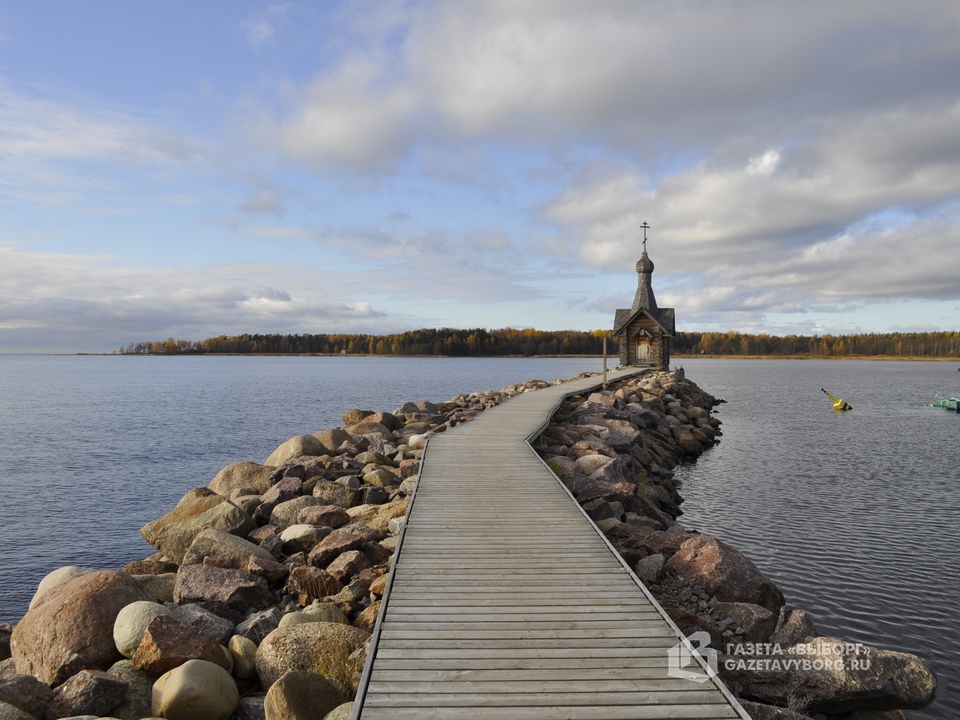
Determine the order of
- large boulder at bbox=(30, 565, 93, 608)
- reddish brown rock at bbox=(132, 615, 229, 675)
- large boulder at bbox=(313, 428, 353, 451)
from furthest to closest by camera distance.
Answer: large boulder at bbox=(313, 428, 353, 451)
large boulder at bbox=(30, 565, 93, 608)
reddish brown rock at bbox=(132, 615, 229, 675)

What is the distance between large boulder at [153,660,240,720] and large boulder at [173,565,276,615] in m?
1.95

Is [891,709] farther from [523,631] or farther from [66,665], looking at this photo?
[66,665]

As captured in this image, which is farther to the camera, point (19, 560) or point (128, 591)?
point (19, 560)

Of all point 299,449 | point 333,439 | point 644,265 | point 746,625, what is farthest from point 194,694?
point 644,265

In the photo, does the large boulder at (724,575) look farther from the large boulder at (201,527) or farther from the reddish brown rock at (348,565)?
the large boulder at (201,527)

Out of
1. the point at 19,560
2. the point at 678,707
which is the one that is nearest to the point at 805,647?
the point at 678,707

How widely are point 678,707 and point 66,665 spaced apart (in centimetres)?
547

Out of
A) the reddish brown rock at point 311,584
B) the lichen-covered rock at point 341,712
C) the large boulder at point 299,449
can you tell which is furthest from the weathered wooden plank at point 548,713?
the large boulder at point 299,449

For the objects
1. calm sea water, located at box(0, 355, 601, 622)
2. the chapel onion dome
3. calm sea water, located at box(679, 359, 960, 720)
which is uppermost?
the chapel onion dome

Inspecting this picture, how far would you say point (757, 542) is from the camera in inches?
491

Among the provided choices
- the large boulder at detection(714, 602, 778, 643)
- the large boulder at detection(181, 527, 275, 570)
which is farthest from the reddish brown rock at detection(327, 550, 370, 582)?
the large boulder at detection(714, 602, 778, 643)

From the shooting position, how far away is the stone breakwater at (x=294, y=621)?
554 centimetres

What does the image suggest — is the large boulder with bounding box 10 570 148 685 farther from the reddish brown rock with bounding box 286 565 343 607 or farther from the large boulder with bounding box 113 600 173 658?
the reddish brown rock with bounding box 286 565 343 607

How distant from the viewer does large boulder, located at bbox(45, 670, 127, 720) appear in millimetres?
5438
